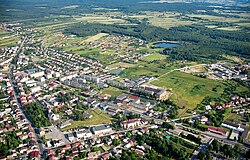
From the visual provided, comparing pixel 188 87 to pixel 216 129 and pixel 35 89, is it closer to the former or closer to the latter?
pixel 216 129

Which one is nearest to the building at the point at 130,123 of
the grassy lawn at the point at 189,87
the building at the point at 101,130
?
the building at the point at 101,130

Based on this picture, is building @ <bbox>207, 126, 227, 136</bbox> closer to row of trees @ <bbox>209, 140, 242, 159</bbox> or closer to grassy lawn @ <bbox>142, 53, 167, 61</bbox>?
row of trees @ <bbox>209, 140, 242, 159</bbox>

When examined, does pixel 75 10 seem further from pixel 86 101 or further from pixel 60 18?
pixel 86 101

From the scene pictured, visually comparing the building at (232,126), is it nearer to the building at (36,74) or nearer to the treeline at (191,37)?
the treeline at (191,37)

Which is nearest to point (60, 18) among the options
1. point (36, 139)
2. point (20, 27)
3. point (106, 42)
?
point (20, 27)

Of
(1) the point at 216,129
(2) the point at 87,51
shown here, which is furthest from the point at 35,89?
(2) the point at 87,51

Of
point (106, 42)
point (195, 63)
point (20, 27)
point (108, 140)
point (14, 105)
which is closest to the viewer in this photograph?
point (108, 140)
